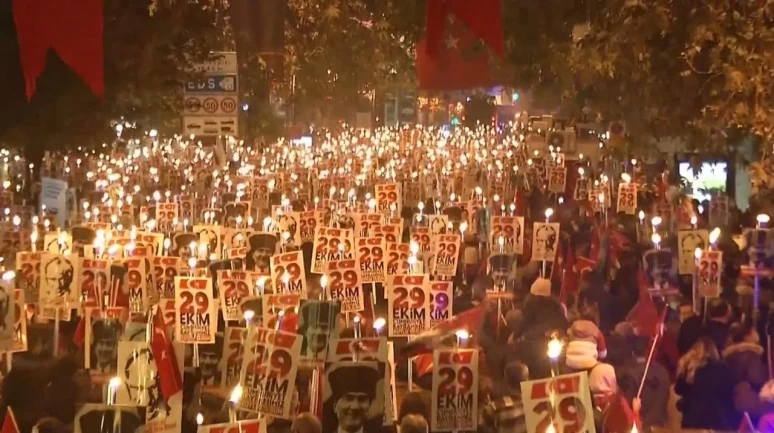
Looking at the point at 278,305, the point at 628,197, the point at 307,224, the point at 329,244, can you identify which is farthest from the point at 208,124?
the point at 628,197

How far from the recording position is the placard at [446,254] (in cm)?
1353

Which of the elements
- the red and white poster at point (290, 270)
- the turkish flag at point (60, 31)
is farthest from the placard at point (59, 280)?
the red and white poster at point (290, 270)

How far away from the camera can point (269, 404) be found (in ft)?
25.2

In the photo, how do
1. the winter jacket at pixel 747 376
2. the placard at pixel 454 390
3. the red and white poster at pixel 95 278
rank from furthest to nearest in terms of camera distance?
the red and white poster at pixel 95 278, the winter jacket at pixel 747 376, the placard at pixel 454 390

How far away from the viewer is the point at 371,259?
1279 centimetres

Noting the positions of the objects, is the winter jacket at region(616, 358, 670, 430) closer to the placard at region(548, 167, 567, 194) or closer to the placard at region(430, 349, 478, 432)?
the placard at region(430, 349, 478, 432)

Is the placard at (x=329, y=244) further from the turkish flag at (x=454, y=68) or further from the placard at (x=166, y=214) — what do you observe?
the placard at (x=166, y=214)

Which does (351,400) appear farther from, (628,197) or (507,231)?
(628,197)

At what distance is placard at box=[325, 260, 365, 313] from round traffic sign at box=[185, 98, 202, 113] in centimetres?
534

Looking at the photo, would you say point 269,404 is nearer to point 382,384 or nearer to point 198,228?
point 382,384

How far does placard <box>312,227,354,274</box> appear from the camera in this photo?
13.3 m

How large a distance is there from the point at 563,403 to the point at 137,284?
584cm

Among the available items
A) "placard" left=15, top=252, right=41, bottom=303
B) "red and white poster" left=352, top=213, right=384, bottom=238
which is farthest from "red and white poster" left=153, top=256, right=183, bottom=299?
"red and white poster" left=352, top=213, right=384, bottom=238

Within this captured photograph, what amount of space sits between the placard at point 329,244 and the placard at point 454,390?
18.2ft
